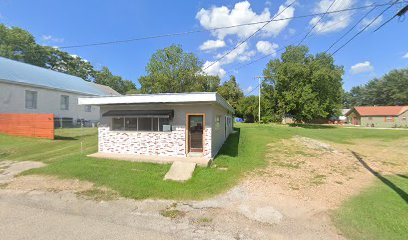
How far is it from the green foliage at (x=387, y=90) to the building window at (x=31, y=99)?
83.7 meters

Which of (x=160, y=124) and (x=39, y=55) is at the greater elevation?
(x=39, y=55)

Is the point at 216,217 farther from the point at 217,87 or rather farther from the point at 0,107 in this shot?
the point at 217,87

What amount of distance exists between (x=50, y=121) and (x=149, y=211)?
597 inches

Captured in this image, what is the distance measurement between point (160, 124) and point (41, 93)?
21637 mm

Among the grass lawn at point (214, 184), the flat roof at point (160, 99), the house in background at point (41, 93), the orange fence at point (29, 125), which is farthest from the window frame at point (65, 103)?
the flat roof at point (160, 99)

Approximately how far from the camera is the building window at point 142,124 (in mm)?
10609

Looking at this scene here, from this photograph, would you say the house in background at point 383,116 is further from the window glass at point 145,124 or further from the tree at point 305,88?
the window glass at point 145,124

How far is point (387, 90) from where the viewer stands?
67750 millimetres

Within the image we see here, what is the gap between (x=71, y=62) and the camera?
53781 mm

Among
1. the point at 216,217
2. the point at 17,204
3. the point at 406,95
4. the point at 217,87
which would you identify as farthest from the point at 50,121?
the point at 406,95

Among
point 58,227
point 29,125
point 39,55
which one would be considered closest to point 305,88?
point 29,125

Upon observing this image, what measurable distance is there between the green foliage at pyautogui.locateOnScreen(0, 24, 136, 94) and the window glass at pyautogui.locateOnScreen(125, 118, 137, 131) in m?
42.2

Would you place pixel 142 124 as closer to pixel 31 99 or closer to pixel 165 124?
pixel 165 124

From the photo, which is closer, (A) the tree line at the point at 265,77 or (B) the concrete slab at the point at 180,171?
(B) the concrete slab at the point at 180,171
